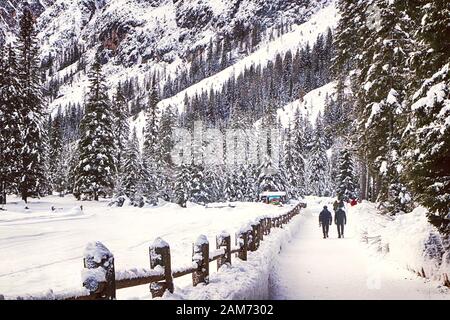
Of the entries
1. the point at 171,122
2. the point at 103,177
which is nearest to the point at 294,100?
the point at 171,122

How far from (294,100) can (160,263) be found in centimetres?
16224

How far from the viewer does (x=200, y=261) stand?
6.95 meters

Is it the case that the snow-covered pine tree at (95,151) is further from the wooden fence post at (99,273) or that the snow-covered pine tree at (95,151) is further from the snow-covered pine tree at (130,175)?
the wooden fence post at (99,273)

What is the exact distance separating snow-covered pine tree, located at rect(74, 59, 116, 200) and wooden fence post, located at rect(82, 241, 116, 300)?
4116 centimetres

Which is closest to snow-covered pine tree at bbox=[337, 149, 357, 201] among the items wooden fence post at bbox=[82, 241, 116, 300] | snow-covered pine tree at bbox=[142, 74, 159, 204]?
snow-covered pine tree at bbox=[142, 74, 159, 204]

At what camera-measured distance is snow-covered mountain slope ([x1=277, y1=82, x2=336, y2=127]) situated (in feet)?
470

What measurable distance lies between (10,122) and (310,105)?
122m

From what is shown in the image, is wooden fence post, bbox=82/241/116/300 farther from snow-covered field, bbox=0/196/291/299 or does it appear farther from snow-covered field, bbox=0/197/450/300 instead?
snow-covered field, bbox=0/196/291/299

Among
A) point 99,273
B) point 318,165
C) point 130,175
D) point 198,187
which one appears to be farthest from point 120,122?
point 99,273

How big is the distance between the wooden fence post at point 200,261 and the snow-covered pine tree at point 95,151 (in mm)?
38792
